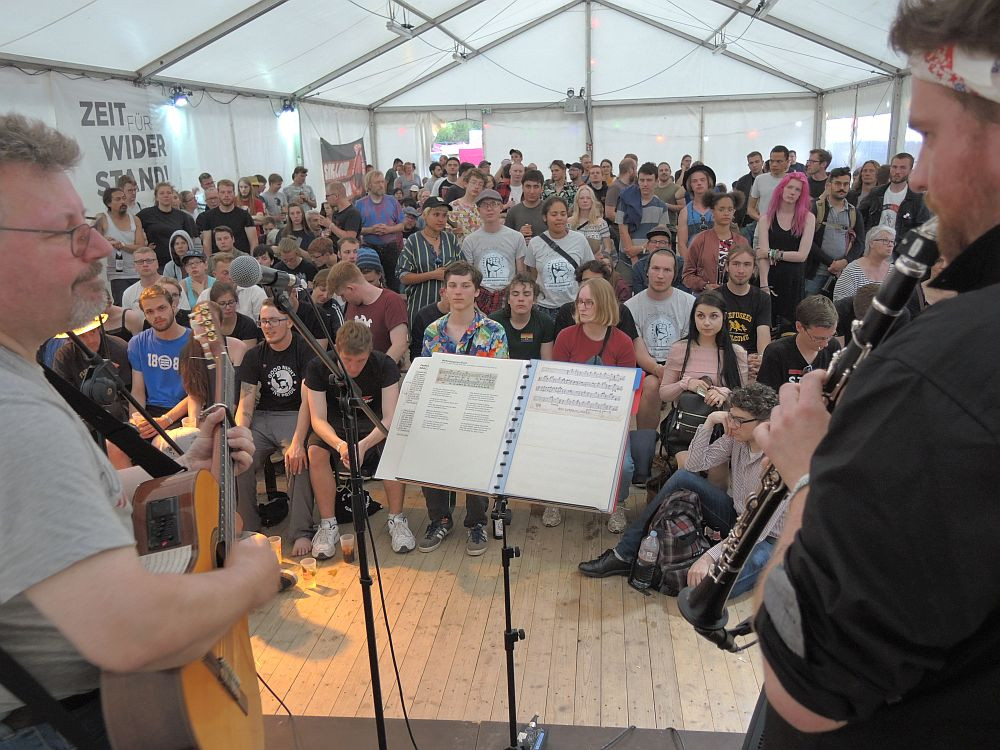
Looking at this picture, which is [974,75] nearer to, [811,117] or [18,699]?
[18,699]

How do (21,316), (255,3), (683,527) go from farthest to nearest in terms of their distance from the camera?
(255,3) < (683,527) < (21,316)

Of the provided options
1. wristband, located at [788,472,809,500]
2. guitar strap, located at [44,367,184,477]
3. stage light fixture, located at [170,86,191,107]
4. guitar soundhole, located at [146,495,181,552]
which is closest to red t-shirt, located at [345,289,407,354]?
guitar strap, located at [44,367,184,477]

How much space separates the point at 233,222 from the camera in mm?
7816

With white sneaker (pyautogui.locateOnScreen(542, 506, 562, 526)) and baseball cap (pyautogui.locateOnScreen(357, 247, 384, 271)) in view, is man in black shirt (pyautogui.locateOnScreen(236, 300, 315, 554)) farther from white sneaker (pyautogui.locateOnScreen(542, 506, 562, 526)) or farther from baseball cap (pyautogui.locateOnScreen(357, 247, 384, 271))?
baseball cap (pyautogui.locateOnScreen(357, 247, 384, 271))

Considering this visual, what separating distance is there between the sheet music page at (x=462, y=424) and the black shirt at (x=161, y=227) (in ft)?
19.2

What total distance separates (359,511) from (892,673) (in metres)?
1.67

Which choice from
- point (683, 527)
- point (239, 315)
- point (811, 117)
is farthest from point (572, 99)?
point (683, 527)

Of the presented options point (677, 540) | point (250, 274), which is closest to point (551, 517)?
point (677, 540)

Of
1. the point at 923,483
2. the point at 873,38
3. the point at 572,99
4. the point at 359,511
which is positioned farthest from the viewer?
the point at 572,99

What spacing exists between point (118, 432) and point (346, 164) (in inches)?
547

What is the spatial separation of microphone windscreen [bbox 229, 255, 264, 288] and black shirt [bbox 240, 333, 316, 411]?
236 cm

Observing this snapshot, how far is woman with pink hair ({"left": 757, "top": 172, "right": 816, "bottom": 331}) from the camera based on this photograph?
587 centimetres

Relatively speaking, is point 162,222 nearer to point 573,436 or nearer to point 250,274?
point 250,274

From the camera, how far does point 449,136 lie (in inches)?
616
